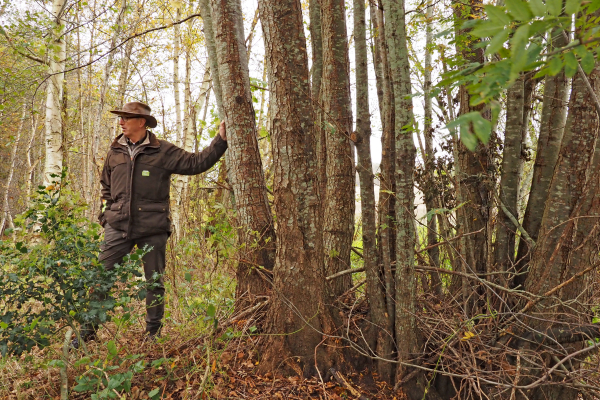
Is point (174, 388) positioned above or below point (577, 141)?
below

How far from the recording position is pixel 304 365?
3.19 m

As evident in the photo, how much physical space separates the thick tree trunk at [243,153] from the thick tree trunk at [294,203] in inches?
21.2

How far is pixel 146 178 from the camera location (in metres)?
3.93

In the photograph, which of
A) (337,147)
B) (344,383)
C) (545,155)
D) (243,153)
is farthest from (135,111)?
(545,155)

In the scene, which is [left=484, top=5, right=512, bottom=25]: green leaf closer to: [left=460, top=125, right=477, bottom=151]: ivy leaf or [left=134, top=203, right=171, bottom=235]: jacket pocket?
[left=460, top=125, right=477, bottom=151]: ivy leaf

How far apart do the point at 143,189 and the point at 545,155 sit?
379 centimetres

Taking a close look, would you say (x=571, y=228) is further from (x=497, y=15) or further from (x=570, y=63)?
(x=497, y=15)

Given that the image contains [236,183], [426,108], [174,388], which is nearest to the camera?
[174,388]

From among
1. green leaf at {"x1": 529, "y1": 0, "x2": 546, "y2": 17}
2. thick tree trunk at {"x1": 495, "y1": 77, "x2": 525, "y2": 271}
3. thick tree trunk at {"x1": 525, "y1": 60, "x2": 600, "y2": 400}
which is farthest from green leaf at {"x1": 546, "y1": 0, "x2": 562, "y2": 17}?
thick tree trunk at {"x1": 495, "y1": 77, "x2": 525, "y2": 271}

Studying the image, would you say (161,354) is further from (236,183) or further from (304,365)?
(236,183)

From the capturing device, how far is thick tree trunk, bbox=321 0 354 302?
152 inches

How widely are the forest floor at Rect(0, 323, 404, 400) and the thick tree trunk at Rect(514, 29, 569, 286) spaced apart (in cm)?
190

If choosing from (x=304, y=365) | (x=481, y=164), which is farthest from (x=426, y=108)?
(x=304, y=365)

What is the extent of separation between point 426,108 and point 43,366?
4957mm
